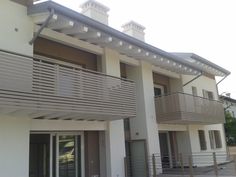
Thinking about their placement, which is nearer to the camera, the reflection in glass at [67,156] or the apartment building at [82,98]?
the apartment building at [82,98]

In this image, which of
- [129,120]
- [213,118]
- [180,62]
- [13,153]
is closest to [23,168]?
[13,153]

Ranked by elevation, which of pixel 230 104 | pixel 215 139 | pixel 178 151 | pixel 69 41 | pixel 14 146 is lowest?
pixel 178 151

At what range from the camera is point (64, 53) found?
38.4 feet

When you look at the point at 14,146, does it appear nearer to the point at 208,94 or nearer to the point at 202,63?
the point at 202,63

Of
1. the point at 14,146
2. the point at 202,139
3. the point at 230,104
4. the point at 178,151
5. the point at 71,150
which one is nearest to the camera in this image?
the point at 14,146

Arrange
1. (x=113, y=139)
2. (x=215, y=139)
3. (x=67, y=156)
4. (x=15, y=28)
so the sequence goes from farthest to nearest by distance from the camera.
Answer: (x=215, y=139), (x=113, y=139), (x=67, y=156), (x=15, y=28)

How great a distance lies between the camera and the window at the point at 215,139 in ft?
67.7

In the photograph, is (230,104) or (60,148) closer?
(60,148)

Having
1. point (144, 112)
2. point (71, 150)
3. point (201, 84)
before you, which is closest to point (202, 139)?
point (201, 84)

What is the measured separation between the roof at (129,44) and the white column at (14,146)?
11.7ft

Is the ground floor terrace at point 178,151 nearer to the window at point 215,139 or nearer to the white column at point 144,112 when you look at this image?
the window at point 215,139

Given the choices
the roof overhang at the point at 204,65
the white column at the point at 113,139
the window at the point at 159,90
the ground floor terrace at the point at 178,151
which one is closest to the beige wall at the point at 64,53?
the white column at the point at 113,139

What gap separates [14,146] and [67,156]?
3.11 metres

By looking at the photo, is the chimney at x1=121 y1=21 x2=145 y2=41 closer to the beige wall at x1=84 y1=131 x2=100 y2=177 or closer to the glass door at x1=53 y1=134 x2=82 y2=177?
the beige wall at x1=84 y1=131 x2=100 y2=177
